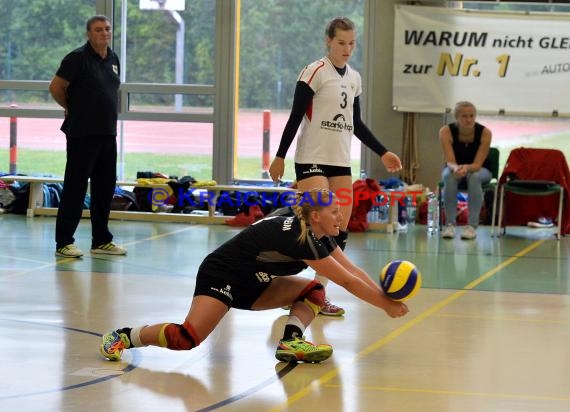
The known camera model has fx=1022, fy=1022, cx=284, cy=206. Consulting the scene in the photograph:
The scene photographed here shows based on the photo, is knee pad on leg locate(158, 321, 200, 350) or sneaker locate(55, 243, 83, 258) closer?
knee pad on leg locate(158, 321, 200, 350)

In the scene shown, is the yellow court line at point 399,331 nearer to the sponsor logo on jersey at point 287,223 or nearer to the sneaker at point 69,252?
the sponsor logo on jersey at point 287,223

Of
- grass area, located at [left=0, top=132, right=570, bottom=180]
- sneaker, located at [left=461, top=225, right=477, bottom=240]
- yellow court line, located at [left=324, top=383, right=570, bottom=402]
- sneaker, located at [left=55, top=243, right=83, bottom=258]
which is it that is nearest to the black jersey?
yellow court line, located at [left=324, top=383, right=570, bottom=402]

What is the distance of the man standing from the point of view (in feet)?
24.8

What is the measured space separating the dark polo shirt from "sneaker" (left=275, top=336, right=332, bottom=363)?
3.75 metres

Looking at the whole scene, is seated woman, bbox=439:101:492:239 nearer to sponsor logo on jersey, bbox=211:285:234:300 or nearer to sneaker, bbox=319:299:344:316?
sneaker, bbox=319:299:344:316

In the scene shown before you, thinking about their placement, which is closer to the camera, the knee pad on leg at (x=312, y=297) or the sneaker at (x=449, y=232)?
the knee pad on leg at (x=312, y=297)

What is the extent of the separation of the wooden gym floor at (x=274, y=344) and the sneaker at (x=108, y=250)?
15cm

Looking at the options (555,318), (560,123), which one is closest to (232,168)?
(560,123)

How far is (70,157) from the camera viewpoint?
764cm

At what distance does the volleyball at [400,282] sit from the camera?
416cm

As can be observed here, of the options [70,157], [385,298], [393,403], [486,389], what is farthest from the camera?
[70,157]

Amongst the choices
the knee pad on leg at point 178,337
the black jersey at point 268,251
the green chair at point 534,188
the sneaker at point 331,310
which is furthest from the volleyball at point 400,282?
the green chair at point 534,188

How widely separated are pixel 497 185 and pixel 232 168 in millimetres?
3377

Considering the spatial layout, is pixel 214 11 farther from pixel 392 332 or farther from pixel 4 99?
pixel 392 332
